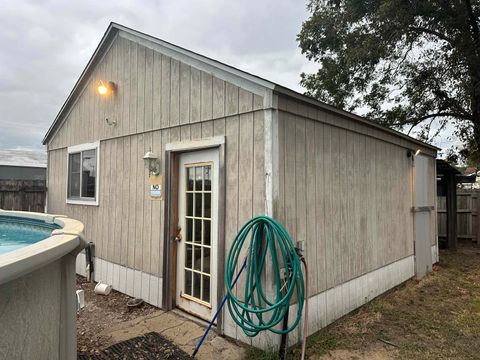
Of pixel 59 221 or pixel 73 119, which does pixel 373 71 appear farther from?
pixel 59 221

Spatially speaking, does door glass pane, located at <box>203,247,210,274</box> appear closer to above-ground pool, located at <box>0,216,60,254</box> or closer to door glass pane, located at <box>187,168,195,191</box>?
door glass pane, located at <box>187,168,195,191</box>

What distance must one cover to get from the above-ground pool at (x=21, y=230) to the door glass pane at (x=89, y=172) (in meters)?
1.44

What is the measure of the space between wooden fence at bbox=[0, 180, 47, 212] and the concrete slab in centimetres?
472

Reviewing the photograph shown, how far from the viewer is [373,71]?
10305 mm

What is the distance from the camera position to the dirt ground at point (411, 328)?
3031 mm

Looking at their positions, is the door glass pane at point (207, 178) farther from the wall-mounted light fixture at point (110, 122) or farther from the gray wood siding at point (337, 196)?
the wall-mounted light fixture at point (110, 122)

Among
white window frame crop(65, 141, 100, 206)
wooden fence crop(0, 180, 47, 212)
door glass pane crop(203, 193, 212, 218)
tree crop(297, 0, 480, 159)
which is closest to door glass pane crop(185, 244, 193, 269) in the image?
door glass pane crop(203, 193, 212, 218)

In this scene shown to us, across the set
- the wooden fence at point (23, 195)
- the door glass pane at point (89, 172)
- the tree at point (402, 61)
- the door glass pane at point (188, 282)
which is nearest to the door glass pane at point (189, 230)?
the door glass pane at point (188, 282)

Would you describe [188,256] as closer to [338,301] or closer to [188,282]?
[188,282]

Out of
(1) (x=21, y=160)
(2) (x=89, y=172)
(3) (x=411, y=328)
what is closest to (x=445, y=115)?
(3) (x=411, y=328)

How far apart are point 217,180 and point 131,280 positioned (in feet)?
7.20

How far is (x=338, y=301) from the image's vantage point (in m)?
3.72

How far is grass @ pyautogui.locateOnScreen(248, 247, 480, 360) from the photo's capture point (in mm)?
3023

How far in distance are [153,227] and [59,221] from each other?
1.45 metres
